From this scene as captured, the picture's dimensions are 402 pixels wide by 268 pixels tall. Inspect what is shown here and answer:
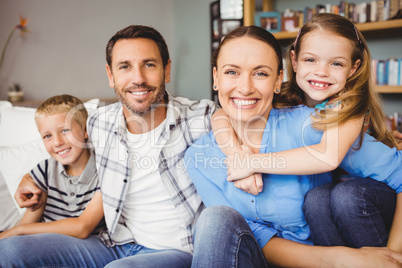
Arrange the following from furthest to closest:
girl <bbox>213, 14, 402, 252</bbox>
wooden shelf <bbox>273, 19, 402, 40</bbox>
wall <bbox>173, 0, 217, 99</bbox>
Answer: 1. wall <bbox>173, 0, 217, 99</bbox>
2. wooden shelf <bbox>273, 19, 402, 40</bbox>
3. girl <bbox>213, 14, 402, 252</bbox>

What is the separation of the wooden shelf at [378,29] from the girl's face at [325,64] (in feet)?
4.86

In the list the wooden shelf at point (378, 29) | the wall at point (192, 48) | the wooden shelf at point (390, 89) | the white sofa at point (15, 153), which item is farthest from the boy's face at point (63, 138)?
the wall at point (192, 48)

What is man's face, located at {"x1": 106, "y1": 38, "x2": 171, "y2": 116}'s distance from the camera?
4.01 feet

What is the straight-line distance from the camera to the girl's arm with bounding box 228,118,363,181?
934mm

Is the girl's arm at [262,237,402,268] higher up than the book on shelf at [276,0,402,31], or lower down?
lower down

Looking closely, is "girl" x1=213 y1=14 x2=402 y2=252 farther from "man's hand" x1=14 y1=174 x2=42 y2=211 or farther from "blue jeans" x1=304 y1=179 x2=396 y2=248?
"man's hand" x1=14 y1=174 x2=42 y2=211

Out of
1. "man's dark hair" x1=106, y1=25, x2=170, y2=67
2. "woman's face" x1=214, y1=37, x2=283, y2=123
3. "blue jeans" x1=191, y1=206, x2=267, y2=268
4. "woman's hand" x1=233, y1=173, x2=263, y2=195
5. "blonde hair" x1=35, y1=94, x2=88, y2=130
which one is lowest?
"blue jeans" x1=191, y1=206, x2=267, y2=268

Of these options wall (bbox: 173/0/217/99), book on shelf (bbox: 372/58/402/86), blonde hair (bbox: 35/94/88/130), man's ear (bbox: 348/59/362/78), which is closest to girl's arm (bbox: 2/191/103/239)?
blonde hair (bbox: 35/94/88/130)

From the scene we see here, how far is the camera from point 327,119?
979 millimetres

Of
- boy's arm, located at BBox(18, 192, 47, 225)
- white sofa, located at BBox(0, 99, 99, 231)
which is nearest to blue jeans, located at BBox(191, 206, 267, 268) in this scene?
boy's arm, located at BBox(18, 192, 47, 225)

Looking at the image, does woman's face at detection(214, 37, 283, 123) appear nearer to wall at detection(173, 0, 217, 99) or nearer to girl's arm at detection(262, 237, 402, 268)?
girl's arm at detection(262, 237, 402, 268)

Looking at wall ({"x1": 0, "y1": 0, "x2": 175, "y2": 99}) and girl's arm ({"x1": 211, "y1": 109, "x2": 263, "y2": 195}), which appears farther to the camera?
wall ({"x1": 0, "y1": 0, "x2": 175, "y2": 99})

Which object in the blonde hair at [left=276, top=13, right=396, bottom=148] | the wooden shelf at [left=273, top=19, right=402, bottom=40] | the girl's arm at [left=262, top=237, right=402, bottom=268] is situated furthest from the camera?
the wooden shelf at [left=273, top=19, right=402, bottom=40]

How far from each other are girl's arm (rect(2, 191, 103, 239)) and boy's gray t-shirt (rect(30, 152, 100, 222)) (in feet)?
0.25
